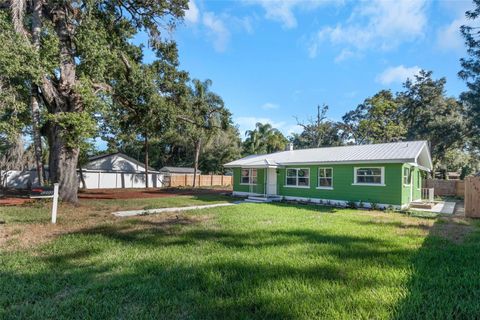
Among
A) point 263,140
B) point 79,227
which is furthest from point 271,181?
point 263,140

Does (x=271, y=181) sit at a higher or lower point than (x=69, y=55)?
lower

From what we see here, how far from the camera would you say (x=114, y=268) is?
15.3 feet

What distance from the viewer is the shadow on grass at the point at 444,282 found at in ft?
10.5

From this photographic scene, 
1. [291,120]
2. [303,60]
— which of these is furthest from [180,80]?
[291,120]

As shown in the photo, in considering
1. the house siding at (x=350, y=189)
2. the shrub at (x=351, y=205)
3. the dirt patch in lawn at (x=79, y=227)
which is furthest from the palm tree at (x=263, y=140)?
the dirt patch in lawn at (x=79, y=227)

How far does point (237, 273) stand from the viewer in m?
4.39

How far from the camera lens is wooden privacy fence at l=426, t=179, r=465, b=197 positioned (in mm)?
21797

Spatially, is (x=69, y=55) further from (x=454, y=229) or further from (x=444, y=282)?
(x=454, y=229)

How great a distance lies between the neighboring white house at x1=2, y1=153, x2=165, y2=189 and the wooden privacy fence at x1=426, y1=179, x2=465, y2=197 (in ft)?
87.0

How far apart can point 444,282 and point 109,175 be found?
98.5 ft

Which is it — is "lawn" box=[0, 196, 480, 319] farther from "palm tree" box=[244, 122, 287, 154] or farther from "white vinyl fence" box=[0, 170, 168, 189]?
"palm tree" box=[244, 122, 287, 154]

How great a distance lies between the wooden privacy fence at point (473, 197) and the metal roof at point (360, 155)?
2319 millimetres

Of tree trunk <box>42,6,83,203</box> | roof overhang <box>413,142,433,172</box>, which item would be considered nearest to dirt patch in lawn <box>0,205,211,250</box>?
tree trunk <box>42,6,83,203</box>

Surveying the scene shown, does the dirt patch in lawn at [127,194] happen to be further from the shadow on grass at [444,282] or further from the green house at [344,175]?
the shadow on grass at [444,282]
